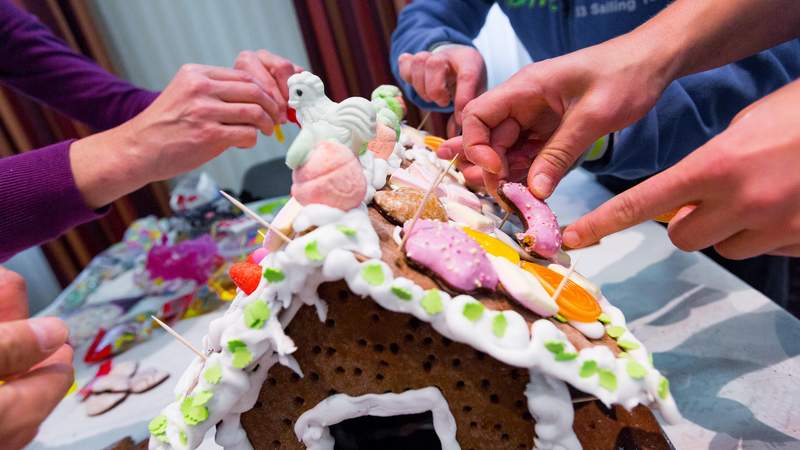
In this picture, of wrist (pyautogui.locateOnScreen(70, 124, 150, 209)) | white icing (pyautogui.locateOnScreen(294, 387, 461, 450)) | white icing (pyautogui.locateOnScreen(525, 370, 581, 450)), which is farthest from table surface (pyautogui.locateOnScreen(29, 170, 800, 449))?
wrist (pyautogui.locateOnScreen(70, 124, 150, 209))

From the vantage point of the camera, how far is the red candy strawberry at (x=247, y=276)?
0.83m

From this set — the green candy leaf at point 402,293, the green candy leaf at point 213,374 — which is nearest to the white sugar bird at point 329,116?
the green candy leaf at point 402,293

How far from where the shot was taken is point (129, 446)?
130 centimetres

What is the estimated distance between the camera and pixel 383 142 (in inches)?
41.1

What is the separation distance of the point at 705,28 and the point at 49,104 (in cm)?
206

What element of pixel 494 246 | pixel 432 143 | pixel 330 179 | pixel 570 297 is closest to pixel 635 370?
pixel 570 297

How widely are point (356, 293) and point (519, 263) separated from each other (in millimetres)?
296

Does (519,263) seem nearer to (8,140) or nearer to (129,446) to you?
(129,446)

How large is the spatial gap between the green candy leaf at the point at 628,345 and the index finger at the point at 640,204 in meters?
0.18

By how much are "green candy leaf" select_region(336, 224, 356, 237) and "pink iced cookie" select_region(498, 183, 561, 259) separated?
36 cm

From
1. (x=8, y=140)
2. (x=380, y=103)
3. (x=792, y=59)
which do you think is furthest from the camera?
(x=8, y=140)

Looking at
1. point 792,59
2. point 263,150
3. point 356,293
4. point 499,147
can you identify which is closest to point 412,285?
point 356,293

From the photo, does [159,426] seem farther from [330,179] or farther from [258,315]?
[330,179]

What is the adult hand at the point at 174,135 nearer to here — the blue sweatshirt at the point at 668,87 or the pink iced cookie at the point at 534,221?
the blue sweatshirt at the point at 668,87
